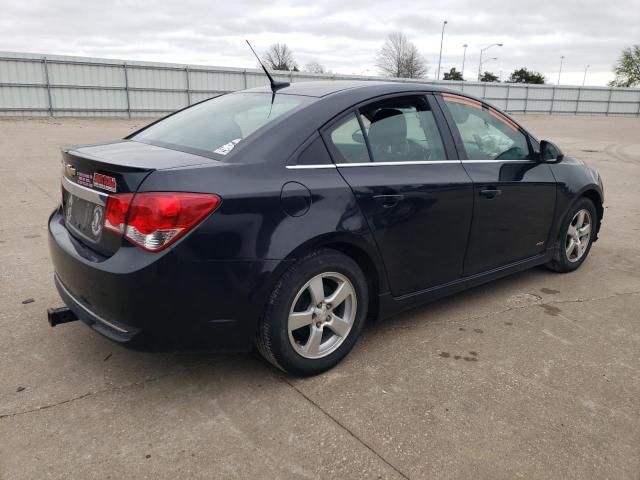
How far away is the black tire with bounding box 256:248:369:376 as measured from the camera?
2.57 metres

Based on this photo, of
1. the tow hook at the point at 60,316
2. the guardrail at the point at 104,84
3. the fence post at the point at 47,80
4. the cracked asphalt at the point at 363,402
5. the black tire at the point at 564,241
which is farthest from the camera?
the fence post at the point at 47,80

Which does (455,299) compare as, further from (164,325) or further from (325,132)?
(164,325)

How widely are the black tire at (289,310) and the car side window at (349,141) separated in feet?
1.74

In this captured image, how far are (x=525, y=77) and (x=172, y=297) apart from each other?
78.8 m

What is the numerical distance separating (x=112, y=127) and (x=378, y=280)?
19.8m

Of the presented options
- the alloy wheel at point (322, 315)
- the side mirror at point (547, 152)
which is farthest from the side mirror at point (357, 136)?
the side mirror at point (547, 152)

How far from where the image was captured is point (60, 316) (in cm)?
276

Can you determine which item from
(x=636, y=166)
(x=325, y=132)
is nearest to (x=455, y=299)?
(x=325, y=132)

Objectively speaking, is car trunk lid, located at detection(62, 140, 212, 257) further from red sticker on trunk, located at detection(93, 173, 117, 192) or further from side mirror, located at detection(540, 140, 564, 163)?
side mirror, located at detection(540, 140, 564, 163)

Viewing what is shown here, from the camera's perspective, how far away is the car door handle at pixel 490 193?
135 inches

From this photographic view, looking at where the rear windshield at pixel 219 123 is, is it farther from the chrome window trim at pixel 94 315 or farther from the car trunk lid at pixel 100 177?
the chrome window trim at pixel 94 315

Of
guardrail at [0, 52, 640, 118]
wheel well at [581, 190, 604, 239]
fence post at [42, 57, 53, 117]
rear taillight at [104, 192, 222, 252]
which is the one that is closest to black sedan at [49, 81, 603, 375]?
rear taillight at [104, 192, 222, 252]

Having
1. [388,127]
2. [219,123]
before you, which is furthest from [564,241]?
[219,123]

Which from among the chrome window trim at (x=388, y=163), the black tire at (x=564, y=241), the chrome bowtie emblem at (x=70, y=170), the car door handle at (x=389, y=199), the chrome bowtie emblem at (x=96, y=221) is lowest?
the black tire at (x=564, y=241)
